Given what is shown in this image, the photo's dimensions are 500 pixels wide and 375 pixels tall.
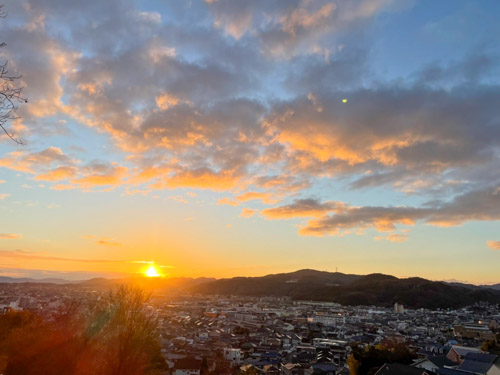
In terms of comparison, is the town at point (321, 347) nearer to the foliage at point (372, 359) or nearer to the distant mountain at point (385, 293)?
the foliage at point (372, 359)

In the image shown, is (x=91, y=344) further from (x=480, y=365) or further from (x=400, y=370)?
(x=480, y=365)

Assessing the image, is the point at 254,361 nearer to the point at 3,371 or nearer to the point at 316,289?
the point at 3,371

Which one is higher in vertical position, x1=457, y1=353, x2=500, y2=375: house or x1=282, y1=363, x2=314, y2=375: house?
x1=457, y1=353, x2=500, y2=375: house

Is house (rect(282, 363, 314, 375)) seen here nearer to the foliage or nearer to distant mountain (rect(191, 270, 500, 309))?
the foliage

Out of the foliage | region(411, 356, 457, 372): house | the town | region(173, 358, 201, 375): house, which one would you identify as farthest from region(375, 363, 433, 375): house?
region(173, 358, 201, 375): house

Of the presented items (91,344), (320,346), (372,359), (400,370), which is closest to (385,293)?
(320,346)

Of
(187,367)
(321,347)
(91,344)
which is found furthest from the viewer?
(321,347)

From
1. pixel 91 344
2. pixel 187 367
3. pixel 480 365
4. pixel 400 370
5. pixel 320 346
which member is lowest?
pixel 320 346

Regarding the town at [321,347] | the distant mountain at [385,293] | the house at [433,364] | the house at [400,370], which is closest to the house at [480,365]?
the town at [321,347]

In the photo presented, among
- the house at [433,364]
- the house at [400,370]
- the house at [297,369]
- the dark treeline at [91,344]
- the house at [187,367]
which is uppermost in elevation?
the dark treeline at [91,344]
